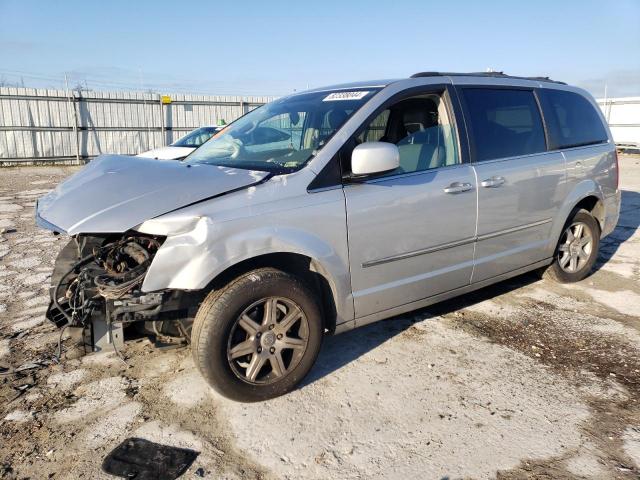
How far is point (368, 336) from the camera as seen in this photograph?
380 cm

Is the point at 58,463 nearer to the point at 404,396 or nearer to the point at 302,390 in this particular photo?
the point at 302,390

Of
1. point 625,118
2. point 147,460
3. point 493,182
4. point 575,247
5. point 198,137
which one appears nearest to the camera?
point 147,460

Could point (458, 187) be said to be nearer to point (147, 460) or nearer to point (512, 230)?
point (512, 230)

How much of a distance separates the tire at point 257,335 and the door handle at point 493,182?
5.38 ft

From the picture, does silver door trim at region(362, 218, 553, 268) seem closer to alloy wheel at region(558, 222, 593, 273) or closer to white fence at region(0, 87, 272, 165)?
alloy wheel at region(558, 222, 593, 273)

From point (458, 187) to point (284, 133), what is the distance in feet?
4.24

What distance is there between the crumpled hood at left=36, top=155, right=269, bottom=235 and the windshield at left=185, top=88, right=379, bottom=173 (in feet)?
0.81

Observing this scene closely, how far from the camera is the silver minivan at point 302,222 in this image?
2.66 metres

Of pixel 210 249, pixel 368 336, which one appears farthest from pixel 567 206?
pixel 210 249

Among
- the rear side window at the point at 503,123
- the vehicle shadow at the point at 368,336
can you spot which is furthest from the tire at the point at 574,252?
the rear side window at the point at 503,123

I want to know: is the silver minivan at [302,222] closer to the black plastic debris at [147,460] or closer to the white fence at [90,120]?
the black plastic debris at [147,460]

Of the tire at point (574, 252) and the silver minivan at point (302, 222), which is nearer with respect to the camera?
the silver minivan at point (302, 222)

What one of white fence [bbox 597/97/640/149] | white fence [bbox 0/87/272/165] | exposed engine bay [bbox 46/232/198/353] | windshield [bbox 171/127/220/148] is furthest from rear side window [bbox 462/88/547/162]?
white fence [bbox 597/97/640/149]

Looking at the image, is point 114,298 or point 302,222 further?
point 302,222
